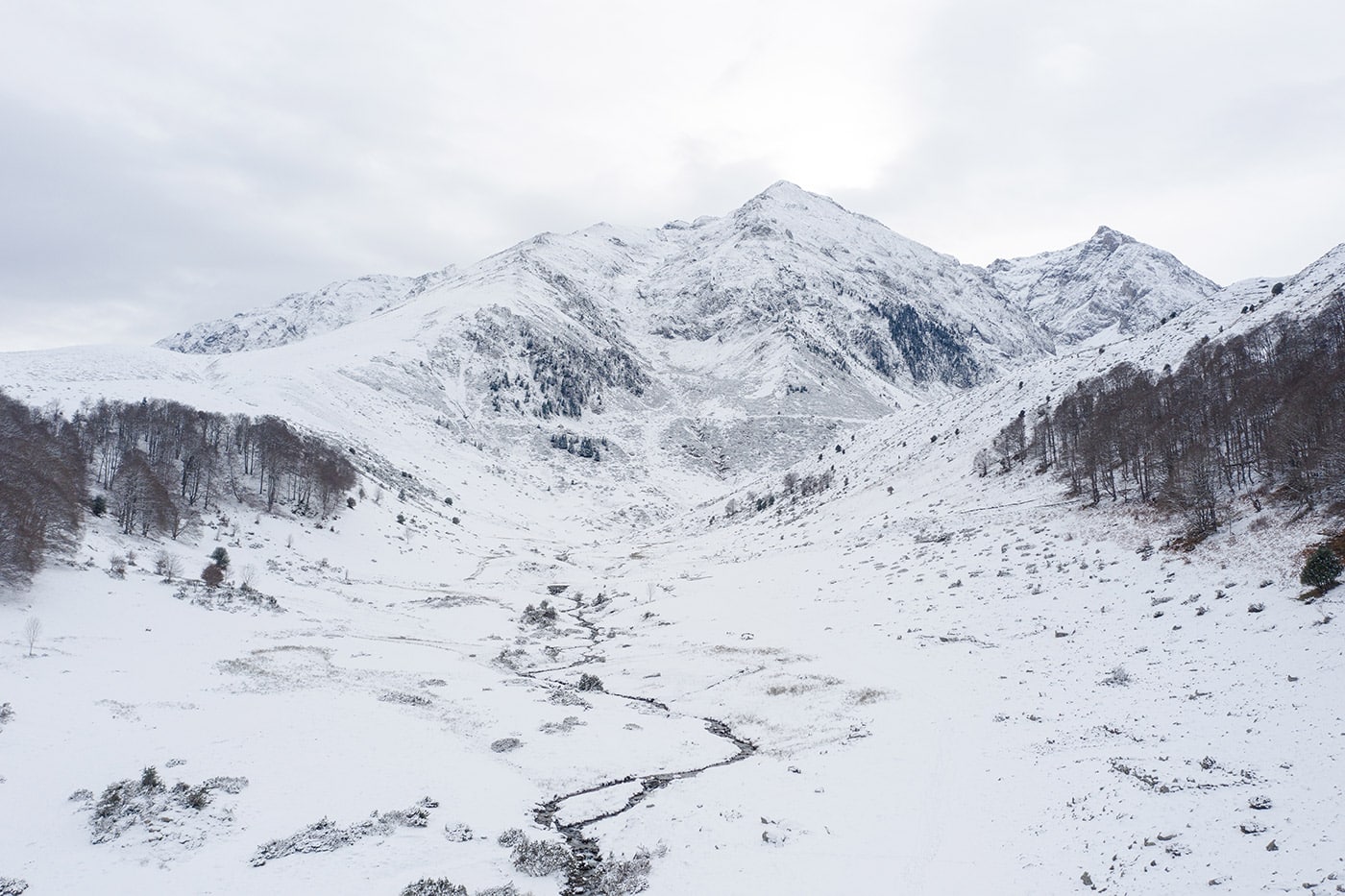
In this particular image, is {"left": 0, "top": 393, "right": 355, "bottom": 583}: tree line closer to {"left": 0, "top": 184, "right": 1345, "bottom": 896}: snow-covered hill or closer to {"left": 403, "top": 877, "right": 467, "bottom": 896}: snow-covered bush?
{"left": 0, "top": 184, "right": 1345, "bottom": 896}: snow-covered hill

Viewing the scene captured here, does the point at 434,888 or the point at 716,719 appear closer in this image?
the point at 434,888

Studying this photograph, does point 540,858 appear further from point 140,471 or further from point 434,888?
point 140,471

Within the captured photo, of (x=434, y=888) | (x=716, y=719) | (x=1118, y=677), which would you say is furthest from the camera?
(x=716, y=719)

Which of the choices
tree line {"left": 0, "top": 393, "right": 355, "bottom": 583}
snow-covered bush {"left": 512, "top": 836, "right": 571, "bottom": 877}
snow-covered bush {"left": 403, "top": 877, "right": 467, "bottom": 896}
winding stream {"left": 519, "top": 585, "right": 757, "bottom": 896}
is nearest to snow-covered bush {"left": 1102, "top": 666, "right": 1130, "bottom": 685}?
winding stream {"left": 519, "top": 585, "right": 757, "bottom": 896}

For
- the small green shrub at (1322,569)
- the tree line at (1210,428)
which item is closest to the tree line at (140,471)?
the small green shrub at (1322,569)

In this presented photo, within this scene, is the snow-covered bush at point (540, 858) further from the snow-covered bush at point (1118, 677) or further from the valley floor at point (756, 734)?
the snow-covered bush at point (1118, 677)

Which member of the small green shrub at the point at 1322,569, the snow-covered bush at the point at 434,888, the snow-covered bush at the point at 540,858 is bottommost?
the snow-covered bush at the point at 540,858

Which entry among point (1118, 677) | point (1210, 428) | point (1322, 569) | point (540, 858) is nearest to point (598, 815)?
point (540, 858)
